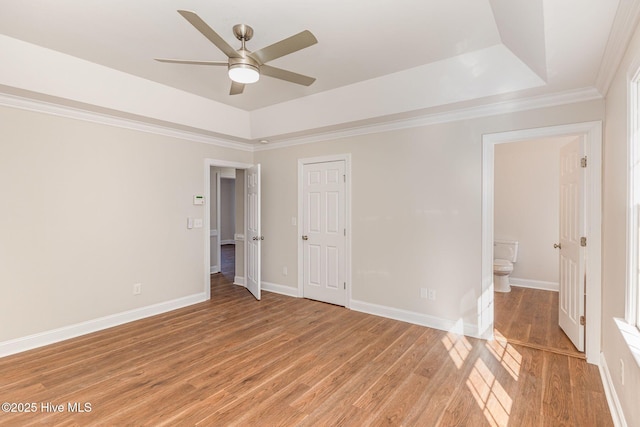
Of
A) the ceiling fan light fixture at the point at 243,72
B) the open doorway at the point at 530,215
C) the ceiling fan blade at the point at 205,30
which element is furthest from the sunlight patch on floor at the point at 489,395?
the ceiling fan blade at the point at 205,30

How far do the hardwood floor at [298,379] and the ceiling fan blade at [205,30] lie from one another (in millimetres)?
2430

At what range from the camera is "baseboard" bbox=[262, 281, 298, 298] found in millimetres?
4938

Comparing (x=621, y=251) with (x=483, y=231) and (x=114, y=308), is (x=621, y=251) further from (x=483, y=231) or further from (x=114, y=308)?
(x=114, y=308)

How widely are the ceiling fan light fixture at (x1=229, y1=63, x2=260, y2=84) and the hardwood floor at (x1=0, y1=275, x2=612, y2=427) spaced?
7.62ft

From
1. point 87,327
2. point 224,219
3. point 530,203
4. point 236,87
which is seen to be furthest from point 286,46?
point 224,219

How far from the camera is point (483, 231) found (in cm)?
335

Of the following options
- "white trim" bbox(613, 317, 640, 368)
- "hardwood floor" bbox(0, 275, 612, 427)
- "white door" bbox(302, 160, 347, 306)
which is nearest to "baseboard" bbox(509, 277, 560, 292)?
"hardwood floor" bbox(0, 275, 612, 427)

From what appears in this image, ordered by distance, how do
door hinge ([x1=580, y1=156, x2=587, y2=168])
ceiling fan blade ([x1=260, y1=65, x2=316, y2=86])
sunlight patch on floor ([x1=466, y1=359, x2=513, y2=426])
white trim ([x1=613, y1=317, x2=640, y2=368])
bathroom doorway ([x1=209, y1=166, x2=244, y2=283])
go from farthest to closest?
bathroom doorway ([x1=209, y1=166, x2=244, y2=283])
door hinge ([x1=580, y1=156, x2=587, y2=168])
ceiling fan blade ([x1=260, y1=65, x2=316, y2=86])
sunlight patch on floor ([x1=466, y1=359, x2=513, y2=426])
white trim ([x1=613, y1=317, x2=640, y2=368])

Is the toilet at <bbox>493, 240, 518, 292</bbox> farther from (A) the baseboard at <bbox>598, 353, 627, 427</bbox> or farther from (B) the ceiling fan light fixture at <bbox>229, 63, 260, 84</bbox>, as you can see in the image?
(B) the ceiling fan light fixture at <bbox>229, 63, 260, 84</bbox>

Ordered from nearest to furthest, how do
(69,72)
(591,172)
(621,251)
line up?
(621,251) < (591,172) < (69,72)

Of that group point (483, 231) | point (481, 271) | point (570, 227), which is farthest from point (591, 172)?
point (481, 271)

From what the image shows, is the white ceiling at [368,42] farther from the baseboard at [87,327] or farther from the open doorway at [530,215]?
the open doorway at [530,215]

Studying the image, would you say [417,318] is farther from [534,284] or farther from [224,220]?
[224,220]

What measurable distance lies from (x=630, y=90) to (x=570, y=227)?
1.76m
